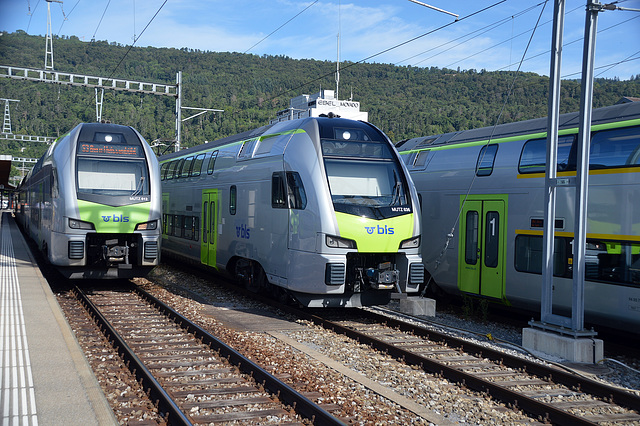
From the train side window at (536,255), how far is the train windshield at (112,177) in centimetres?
825

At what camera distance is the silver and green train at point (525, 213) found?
30.4 ft

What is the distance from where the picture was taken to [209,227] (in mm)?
15617

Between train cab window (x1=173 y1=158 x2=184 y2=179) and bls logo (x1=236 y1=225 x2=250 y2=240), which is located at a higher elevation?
train cab window (x1=173 y1=158 x2=184 y2=179)

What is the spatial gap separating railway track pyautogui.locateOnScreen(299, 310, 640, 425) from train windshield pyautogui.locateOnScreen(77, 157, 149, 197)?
5839 mm

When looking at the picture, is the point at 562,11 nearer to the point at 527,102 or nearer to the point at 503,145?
the point at 503,145

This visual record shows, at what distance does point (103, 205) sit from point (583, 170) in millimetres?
9657

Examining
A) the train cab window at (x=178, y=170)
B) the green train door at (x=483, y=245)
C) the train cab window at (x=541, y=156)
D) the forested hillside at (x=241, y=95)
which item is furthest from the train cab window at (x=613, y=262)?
the forested hillside at (x=241, y=95)

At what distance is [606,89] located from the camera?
2581cm

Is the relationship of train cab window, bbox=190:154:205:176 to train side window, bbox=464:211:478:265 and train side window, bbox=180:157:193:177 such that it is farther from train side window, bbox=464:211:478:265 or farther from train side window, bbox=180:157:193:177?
train side window, bbox=464:211:478:265

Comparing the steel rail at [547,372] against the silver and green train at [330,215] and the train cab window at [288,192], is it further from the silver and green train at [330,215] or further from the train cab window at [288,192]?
the train cab window at [288,192]

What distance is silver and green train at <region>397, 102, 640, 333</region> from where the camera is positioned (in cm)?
927

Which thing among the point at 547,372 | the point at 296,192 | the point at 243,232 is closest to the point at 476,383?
the point at 547,372

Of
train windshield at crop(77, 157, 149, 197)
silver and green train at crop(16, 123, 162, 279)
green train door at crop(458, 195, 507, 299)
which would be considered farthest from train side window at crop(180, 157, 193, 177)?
green train door at crop(458, 195, 507, 299)

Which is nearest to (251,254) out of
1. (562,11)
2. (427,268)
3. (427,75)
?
(427,268)
